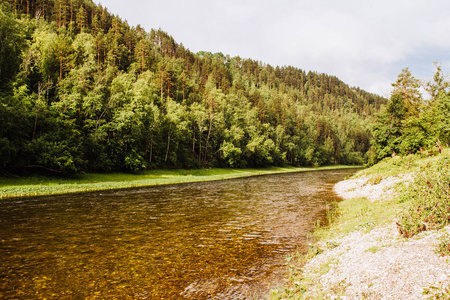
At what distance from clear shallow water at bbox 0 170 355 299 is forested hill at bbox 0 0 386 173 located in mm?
19083

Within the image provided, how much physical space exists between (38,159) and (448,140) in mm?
65249

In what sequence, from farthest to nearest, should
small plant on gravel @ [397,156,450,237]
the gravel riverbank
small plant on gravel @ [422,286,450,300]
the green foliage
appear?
the green foliage, small plant on gravel @ [397,156,450,237], the gravel riverbank, small plant on gravel @ [422,286,450,300]

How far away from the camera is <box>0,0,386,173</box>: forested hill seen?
4091 centimetres

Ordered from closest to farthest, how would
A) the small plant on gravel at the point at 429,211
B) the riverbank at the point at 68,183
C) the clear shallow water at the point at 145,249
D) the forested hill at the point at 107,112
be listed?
the clear shallow water at the point at 145,249
the small plant on gravel at the point at 429,211
the riverbank at the point at 68,183
the forested hill at the point at 107,112

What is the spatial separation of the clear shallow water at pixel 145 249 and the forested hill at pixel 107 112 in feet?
62.6

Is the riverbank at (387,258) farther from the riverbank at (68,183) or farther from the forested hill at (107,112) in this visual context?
the forested hill at (107,112)

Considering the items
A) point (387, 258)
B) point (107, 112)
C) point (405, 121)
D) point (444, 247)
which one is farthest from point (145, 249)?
point (405, 121)

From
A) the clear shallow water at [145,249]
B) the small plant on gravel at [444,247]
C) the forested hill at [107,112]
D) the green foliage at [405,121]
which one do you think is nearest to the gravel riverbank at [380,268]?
the small plant on gravel at [444,247]

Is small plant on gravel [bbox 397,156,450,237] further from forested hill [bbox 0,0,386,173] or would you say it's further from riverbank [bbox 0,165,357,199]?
forested hill [bbox 0,0,386,173]

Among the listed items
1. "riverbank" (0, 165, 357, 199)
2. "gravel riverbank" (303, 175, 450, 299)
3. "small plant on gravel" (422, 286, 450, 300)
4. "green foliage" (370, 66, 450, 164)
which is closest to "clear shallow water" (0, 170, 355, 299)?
"gravel riverbank" (303, 175, 450, 299)

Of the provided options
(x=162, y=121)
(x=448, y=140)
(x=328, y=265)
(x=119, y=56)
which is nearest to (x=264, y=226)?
(x=328, y=265)

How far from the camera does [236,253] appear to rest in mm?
13500

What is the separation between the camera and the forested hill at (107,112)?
40906 millimetres

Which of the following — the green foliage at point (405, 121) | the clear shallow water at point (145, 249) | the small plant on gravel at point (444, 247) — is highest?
the green foliage at point (405, 121)
